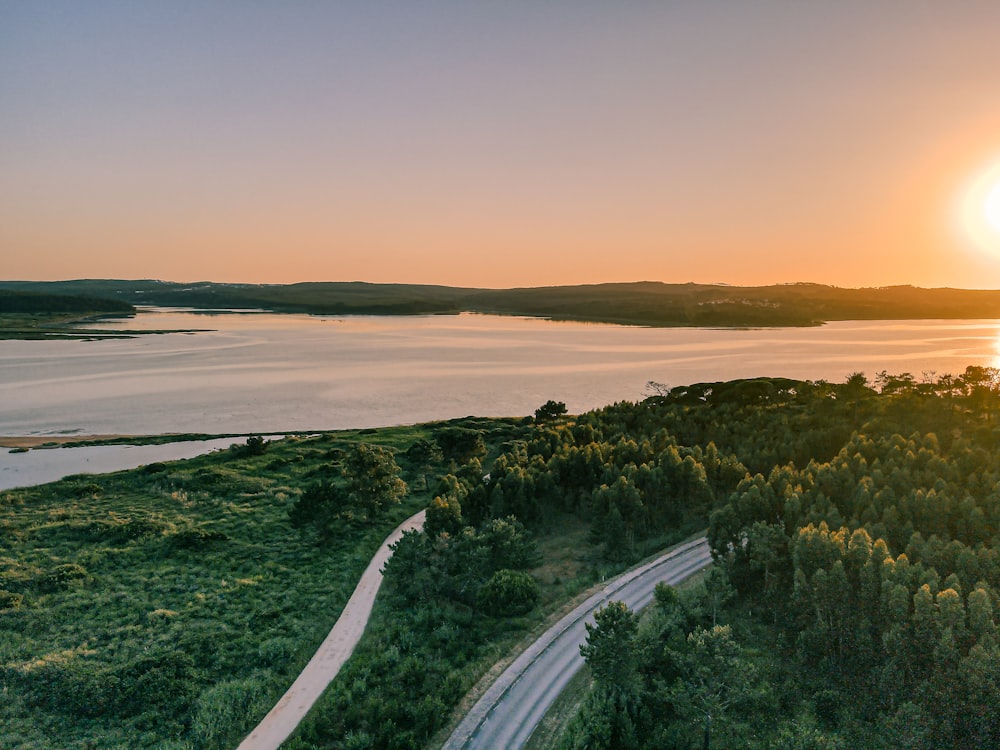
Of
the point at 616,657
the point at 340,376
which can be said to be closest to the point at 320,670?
the point at 616,657

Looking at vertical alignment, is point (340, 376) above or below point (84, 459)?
above

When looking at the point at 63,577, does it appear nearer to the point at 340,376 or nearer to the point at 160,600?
the point at 160,600

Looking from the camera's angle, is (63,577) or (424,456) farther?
(424,456)

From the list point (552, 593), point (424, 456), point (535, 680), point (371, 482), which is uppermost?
point (371, 482)

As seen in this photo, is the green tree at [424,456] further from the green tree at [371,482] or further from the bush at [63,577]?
the bush at [63,577]

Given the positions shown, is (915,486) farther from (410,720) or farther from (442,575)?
(410,720)

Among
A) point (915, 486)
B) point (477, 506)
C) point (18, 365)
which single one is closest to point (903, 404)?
point (915, 486)

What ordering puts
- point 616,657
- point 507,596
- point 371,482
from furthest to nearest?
point 371,482 → point 507,596 → point 616,657

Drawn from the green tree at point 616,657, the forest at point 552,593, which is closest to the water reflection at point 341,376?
the forest at point 552,593
